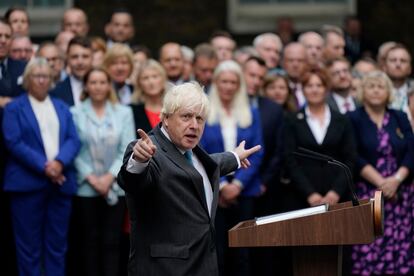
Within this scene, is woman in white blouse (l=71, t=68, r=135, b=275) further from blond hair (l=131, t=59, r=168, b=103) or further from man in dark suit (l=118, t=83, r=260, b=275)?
man in dark suit (l=118, t=83, r=260, b=275)

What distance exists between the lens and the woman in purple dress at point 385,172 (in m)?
9.57

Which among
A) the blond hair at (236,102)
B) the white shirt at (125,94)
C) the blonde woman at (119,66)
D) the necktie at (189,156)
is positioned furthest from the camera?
the white shirt at (125,94)

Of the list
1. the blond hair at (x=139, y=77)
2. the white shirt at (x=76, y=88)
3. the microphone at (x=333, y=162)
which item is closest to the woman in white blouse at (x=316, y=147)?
the blond hair at (x=139, y=77)

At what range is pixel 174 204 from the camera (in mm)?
5875

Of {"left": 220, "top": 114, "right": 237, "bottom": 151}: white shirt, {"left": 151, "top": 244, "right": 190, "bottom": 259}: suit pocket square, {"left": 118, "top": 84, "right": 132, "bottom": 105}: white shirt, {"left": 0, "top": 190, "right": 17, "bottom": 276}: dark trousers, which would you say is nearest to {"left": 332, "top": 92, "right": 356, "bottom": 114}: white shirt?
{"left": 220, "top": 114, "right": 237, "bottom": 151}: white shirt

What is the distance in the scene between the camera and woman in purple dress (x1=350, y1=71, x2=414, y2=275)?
31.4ft

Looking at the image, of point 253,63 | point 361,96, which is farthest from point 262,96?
point 361,96

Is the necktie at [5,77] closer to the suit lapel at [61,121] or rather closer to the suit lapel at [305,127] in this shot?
the suit lapel at [61,121]

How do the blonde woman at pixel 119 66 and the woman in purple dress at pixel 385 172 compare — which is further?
the blonde woman at pixel 119 66

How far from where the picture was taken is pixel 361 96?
986 centimetres

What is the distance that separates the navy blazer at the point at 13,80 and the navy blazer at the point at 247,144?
175cm

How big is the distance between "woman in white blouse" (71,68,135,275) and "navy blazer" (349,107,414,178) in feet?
7.04

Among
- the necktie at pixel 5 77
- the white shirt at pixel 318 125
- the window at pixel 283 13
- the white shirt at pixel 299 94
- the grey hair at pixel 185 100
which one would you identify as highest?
the window at pixel 283 13

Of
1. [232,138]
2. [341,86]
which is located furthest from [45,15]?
[232,138]
